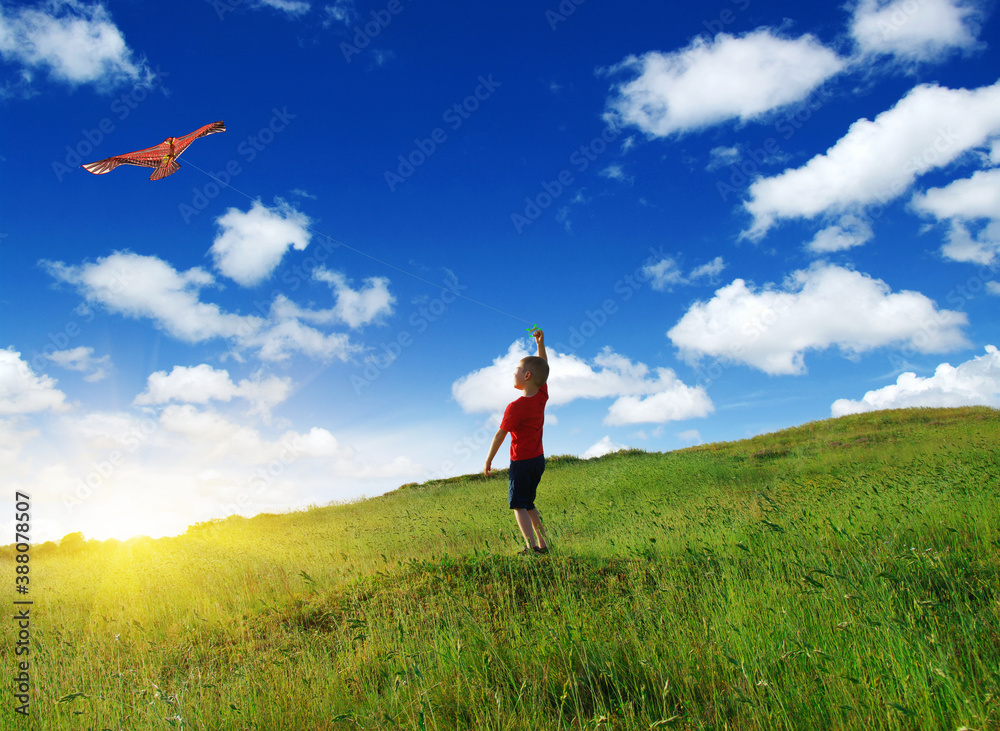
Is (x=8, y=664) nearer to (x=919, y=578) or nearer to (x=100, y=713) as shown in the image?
(x=100, y=713)

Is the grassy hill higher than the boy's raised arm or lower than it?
lower

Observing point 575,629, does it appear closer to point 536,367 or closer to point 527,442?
point 527,442

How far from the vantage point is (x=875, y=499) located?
837 centimetres

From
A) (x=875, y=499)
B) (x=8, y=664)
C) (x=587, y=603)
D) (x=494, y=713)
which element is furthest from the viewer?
(x=875, y=499)

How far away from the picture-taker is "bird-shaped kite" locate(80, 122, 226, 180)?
8352mm

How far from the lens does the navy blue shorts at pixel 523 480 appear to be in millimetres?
6492

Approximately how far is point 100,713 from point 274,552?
7.08m

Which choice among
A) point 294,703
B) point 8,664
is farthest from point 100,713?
point 8,664

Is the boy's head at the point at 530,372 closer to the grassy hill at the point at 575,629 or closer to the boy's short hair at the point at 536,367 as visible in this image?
the boy's short hair at the point at 536,367

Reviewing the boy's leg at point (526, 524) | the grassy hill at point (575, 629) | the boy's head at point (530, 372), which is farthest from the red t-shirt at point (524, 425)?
the grassy hill at point (575, 629)

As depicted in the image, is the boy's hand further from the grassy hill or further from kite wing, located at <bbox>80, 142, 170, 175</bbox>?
kite wing, located at <bbox>80, 142, 170, 175</bbox>

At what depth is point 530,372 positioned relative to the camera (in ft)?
22.1

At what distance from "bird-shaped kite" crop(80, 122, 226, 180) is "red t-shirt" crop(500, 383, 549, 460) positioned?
6.53 m

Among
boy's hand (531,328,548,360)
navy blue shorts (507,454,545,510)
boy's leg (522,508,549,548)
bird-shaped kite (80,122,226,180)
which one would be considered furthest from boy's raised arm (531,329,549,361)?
bird-shaped kite (80,122,226,180)
